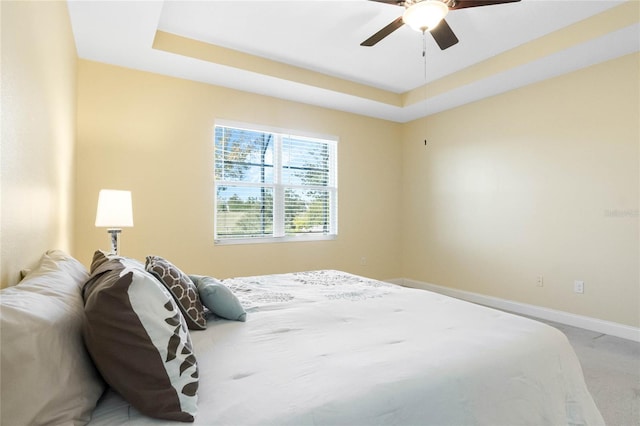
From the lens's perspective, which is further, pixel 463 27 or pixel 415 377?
pixel 463 27

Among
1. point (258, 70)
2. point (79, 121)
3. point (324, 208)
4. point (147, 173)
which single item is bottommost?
point (324, 208)

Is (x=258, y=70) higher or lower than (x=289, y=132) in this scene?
higher

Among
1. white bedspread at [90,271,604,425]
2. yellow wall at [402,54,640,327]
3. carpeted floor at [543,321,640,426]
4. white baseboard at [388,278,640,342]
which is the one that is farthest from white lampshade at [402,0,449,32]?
white baseboard at [388,278,640,342]

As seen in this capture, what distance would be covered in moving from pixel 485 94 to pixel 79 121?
4.46 meters

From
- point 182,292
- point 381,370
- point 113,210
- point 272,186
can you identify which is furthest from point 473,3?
point 113,210

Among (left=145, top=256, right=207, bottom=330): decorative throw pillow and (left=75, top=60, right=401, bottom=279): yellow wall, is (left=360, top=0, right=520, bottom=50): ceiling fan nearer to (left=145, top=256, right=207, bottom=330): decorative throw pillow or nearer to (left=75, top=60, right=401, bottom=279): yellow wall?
(left=145, top=256, right=207, bottom=330): decorative throw pillow

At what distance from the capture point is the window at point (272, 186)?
13.4ft

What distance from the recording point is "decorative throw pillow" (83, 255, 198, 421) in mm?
882

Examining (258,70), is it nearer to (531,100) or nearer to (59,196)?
(59,196)

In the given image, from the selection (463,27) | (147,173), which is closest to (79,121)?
(147,173)

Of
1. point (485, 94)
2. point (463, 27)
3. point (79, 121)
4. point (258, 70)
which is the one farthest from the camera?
point (485, 94)

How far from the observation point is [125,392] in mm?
878

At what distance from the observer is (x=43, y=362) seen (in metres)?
0.77

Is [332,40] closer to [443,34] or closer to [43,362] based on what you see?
[443,34]
